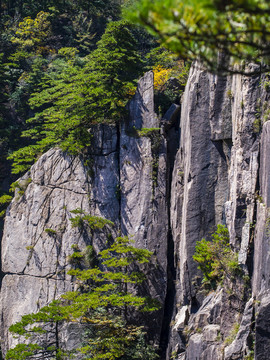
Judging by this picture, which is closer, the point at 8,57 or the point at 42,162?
the point at 42,162

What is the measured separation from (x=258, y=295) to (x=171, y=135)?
10622 mm

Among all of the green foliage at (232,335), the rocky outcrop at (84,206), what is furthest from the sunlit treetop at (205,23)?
the rocky outcrop at (84,206)

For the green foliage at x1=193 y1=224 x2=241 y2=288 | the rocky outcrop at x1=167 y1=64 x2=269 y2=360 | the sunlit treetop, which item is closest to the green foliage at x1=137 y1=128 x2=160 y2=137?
the rocky outcrop at x1=167 y1=64 x2=269 y2=360

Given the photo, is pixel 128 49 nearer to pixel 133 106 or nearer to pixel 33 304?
pixel 133 106

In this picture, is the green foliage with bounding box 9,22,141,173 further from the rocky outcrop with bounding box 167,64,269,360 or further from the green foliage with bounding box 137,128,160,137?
the rocky outcrop with bounding box 167,64,269,360

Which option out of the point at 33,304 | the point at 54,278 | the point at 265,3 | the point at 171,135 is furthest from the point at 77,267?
the point at 265,3

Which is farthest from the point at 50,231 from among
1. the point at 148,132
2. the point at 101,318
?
the point at 148,132

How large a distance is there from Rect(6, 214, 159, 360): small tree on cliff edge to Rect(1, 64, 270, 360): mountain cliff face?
938mm

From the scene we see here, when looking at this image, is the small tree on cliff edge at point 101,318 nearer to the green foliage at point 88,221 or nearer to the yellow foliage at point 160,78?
the green foliage at point 88,221

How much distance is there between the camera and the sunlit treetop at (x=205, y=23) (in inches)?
155

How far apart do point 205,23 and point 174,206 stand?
13930mm

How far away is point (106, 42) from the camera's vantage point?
20.1 meters

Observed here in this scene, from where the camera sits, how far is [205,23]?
4117 mm

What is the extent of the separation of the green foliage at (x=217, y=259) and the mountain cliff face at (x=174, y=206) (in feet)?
1.26
